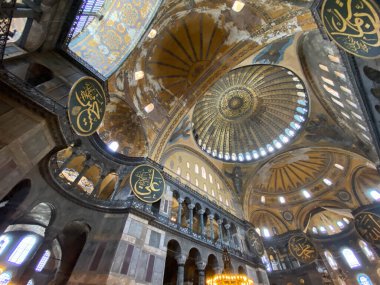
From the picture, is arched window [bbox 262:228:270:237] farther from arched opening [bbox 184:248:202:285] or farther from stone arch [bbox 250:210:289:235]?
arched opening [bbox 184:248:202:285]

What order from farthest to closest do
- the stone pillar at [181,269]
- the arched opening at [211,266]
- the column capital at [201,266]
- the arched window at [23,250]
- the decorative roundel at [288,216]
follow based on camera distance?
the decorative roundel at [288,216] < the arched window at [23,250] < the arched opening at [211,266] < the column capital at [201,266] < the stone pillar at [181,269]

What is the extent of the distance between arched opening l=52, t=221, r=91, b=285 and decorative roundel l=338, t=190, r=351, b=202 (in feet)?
69.1

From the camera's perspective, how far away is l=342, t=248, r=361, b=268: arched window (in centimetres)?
1716

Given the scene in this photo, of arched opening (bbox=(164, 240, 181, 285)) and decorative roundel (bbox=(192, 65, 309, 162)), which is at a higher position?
decorative roundel (bbox=(192, 65, 309, 162))

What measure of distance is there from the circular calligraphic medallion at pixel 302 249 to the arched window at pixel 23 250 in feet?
67.7

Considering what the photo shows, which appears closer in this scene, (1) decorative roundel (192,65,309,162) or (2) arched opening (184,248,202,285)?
(2) arched opening (184,248,202,285)

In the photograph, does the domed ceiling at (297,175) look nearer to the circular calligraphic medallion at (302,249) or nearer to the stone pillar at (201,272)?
the circular calligraphic medallion at (302,249)

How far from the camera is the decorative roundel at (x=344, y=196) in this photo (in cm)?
1702

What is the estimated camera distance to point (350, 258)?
57.9 ft

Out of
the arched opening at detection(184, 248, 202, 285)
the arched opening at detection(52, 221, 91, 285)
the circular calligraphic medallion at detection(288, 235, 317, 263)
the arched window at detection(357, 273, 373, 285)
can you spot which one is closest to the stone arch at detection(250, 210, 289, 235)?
the circular calligraphic medallion at detection(288, 235, 317, 263)

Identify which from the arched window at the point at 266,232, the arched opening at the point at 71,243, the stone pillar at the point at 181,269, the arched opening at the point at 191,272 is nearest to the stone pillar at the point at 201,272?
the arched opening at the point at 191,272

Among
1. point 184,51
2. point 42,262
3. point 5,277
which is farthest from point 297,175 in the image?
point 5,277

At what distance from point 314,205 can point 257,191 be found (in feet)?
18.8

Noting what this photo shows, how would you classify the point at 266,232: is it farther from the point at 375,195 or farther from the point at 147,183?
the point at 147,183
